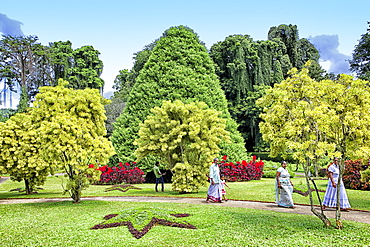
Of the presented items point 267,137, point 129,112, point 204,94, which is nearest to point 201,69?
point 204,94

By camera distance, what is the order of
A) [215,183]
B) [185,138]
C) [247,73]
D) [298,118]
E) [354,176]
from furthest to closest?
[247,73] → [354,176] → [185,138] → [215,183] → [298,118]

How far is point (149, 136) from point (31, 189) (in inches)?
268

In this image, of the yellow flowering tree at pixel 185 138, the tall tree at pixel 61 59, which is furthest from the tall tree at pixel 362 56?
the tall tree at pixel 61 59

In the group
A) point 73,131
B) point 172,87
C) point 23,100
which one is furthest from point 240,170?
→ point 23,100

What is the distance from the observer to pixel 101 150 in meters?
10.5

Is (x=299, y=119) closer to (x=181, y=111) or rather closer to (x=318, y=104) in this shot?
(x=318, y=104)

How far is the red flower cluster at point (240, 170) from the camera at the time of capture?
19.2 metres

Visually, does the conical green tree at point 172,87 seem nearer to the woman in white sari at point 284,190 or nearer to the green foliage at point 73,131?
the green foliage at point 73,131

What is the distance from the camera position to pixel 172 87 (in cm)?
2009

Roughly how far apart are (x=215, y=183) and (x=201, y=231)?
406 centimetres

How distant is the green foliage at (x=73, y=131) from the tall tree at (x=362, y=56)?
100.0ft

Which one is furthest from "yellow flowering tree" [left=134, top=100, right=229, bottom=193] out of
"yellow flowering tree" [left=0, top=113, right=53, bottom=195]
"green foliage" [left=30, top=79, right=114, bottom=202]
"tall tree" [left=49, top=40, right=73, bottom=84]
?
"tall tree" [left=49, top=40, right=73, bottom=84]

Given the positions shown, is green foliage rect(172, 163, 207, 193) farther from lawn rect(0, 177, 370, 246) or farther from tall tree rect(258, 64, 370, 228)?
tall tree rect(258, 64, 370, 228)

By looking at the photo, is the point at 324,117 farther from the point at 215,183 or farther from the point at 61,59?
the point at 61,59
